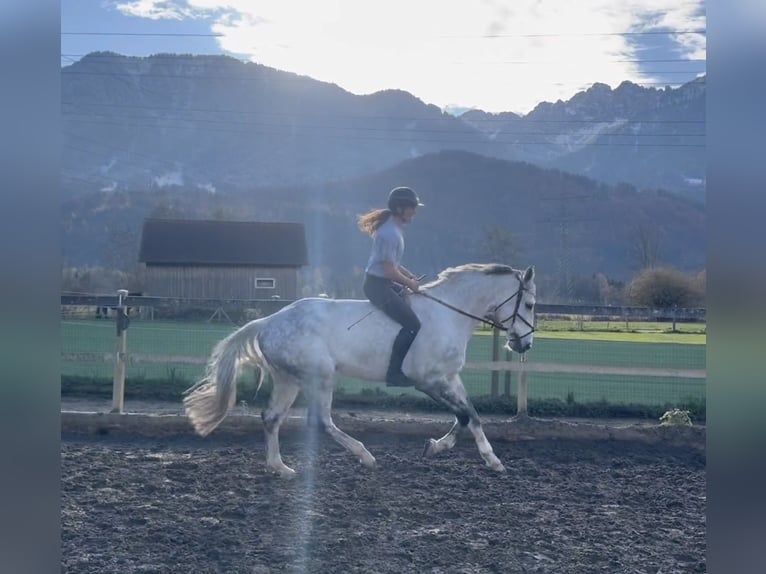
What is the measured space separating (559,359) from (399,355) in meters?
13.3

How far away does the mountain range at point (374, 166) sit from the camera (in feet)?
166

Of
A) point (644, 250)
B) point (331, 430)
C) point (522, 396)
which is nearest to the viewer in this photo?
point (331, 430)

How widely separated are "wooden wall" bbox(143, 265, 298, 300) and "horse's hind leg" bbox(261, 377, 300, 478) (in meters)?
31.5

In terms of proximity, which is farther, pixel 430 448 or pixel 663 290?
pixel 663 290

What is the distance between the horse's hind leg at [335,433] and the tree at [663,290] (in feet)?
49.7

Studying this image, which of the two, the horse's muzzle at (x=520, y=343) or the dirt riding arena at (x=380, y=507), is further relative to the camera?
the horse's muzzle at (x=520, y=343)

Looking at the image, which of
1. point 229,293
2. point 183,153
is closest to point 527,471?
point 229,293

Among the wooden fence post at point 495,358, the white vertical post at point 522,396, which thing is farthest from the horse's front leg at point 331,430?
the wooden fence post at point 495,358

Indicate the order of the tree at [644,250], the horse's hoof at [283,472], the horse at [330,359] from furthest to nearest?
the tree at [644,250], the horse at [330,359], the horse's hoof at [283,472]

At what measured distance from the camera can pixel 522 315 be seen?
6.66 metres

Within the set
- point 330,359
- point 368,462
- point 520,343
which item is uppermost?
point 520,343

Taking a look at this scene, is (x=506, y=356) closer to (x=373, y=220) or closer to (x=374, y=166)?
(x=373, y=220)

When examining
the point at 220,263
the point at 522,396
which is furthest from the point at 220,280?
the point at 522,396

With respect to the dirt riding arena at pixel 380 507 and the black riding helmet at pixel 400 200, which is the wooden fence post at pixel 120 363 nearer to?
the dirt riding arena at pixel 380 507
